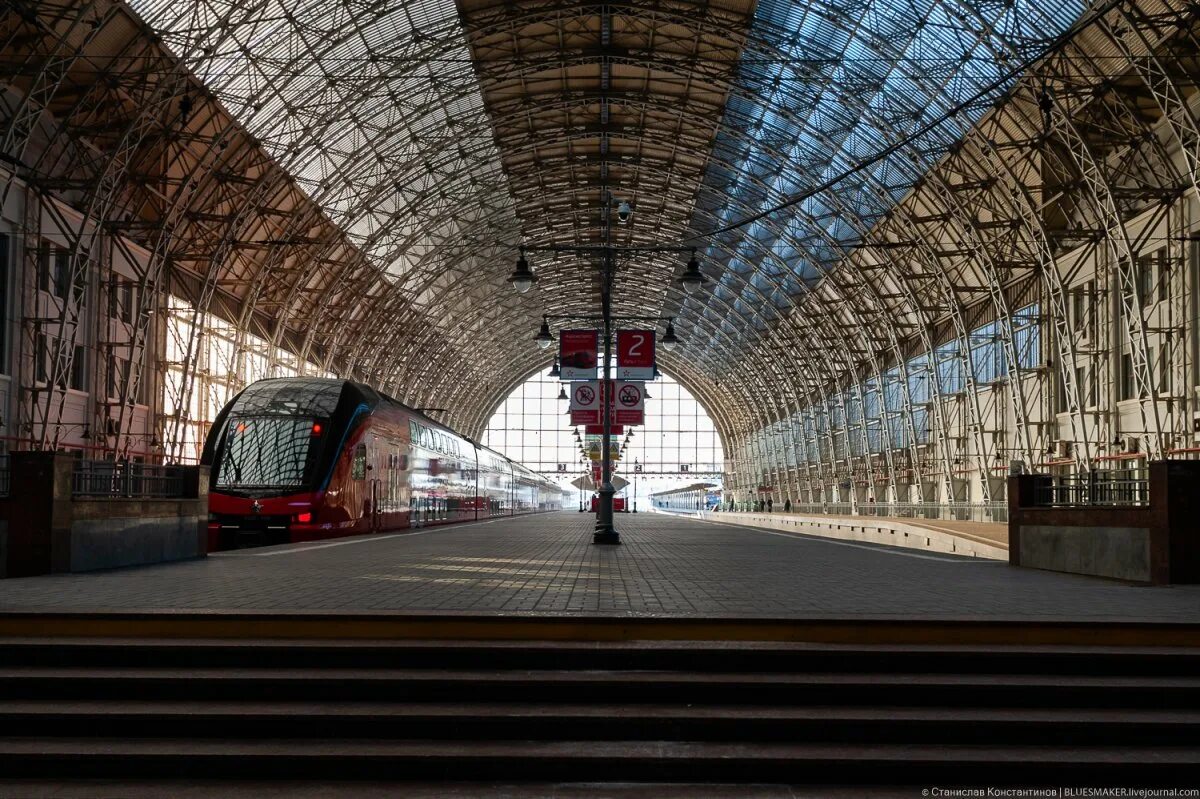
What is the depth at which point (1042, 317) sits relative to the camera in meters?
43.6

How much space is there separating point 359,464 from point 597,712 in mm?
21462

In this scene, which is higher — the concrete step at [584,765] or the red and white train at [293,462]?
the red and white train at [293,462]

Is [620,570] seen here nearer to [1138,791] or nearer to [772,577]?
[772,577]

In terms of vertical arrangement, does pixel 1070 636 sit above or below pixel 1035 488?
below

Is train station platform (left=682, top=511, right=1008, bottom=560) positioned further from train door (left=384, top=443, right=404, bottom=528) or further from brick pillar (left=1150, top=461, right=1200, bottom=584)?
train door (left=384, top=443, right=404, bottom=528)

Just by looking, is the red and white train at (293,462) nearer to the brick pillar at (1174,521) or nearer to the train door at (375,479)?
the train door at (375,479)

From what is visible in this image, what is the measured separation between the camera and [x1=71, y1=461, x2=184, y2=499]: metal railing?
567 inches

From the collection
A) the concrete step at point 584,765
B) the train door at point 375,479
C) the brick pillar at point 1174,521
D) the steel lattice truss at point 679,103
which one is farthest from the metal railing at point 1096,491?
the train door at point 375,479

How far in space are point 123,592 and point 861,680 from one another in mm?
7194

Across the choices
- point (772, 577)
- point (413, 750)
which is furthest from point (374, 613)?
point (772, 577)

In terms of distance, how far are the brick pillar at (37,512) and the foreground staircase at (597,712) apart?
217 inches

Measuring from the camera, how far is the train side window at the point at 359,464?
27609 mm

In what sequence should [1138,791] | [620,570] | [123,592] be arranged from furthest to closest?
[620,570], [123,592], [1138,791]

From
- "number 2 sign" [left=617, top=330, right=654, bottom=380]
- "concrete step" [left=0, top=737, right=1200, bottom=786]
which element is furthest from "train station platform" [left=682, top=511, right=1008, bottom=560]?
"concrete step" [left=0, top=737, right=1200, bottom=786]
